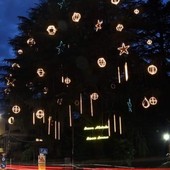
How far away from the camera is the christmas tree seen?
4197cm

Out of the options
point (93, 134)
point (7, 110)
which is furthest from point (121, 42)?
point (7, 110)

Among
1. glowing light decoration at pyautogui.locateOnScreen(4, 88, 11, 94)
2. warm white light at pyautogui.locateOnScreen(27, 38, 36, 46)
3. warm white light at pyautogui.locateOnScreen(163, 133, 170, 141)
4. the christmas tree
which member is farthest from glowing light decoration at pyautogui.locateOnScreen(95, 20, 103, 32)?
warm white light at pyautogui.locateOnScreen(163, 133, 170, 141)

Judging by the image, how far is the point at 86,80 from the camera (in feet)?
135

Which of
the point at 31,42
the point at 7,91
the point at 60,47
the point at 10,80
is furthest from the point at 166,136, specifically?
the point at 7,91

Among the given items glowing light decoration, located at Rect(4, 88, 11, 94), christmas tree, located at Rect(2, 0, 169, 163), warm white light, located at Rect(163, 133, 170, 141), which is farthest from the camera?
glowing light decoration, located at Rect(4, 88, 11, 94)

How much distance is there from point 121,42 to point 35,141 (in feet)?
53.2

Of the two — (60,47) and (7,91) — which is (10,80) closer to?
(7,91)

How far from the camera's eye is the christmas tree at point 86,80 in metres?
42.0

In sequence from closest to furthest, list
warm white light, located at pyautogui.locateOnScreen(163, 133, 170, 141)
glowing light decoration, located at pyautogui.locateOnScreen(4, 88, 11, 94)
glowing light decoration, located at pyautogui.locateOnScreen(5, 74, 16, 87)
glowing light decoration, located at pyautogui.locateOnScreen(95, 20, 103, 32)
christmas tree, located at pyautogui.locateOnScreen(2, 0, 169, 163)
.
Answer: glowing light decoration, located at pyautogui.locateOnScreen(95, 20, 103, 32), christmas tree, located at pyautogui.locateOnScreen(2, 0, 169, 163), warm white light, located at pyautogui.locateOnScreen(163, 133, 170, 141), glowing light decoration, located at pyautogui.locateOnScreen(5, 74, 16, 87), glowing light decoration, located at pyautogui.locateOnScreen(4, 88, 11, 94)

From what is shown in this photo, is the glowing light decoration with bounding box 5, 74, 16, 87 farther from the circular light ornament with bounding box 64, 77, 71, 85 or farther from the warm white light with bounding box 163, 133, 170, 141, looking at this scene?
the warm white light with bounding box 163, 133, 170, 141

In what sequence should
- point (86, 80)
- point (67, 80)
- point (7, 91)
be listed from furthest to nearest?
point (7, 91) < point (86, 80) < point (67, 80)

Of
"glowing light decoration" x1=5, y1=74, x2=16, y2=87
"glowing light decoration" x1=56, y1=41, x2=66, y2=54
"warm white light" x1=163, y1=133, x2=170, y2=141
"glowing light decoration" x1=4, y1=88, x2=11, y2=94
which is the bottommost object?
"warm white light" x1=163, y1=133, x2=170, y2=141

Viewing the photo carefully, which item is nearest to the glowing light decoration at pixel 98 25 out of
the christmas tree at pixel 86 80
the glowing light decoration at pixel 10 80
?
the christmas tree at pixel 86 80

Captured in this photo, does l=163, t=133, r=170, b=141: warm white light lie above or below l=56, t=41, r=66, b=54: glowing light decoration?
below
